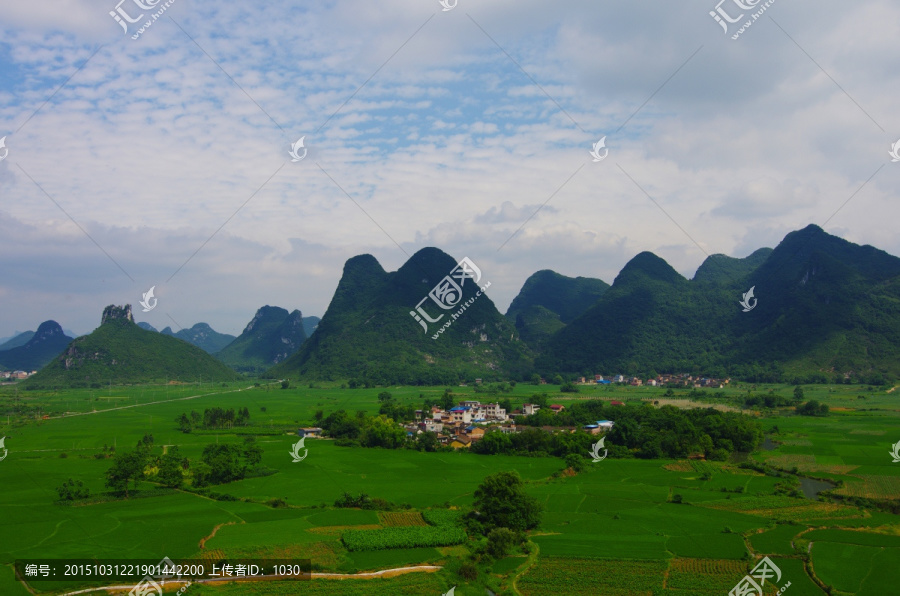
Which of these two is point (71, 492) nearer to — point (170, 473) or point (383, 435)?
point (170, 473)

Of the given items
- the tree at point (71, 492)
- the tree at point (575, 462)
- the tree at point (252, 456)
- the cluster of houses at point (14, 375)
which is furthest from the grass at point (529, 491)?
the cluster of houses at point (14, 375)

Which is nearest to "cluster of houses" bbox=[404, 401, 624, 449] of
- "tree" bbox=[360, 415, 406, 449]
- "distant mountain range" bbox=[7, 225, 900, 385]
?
"tree" bbox=[360, 415, 406, 449]

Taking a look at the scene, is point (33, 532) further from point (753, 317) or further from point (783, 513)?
point (753, 317)

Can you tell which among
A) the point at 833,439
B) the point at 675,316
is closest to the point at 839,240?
the point at 675,316

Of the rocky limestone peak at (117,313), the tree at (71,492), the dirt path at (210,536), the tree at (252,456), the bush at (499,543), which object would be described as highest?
the rocky limestone peak at (117,313)

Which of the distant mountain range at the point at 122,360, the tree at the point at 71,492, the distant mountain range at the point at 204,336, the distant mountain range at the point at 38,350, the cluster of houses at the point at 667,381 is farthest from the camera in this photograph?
the distant mountain range at the point at 204,336

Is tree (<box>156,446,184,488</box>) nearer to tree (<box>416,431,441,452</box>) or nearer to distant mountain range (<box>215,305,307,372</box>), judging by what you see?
tree (<box>416,431,441,452</box>)

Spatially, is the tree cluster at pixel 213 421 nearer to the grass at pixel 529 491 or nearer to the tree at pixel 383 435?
the grass at pixel 529 491
